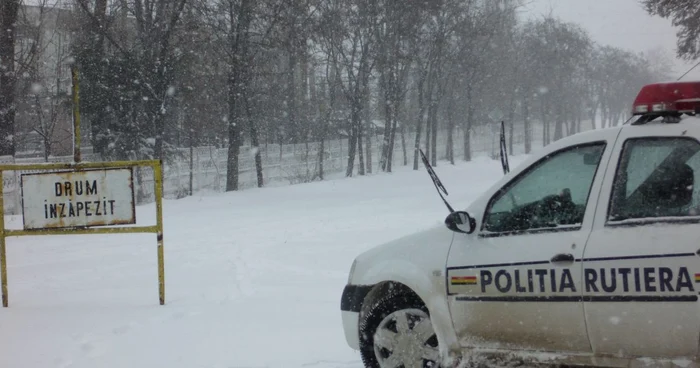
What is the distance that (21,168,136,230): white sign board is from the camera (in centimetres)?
821

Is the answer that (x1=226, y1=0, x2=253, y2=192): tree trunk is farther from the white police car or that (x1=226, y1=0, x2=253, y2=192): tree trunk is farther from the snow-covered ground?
A: the white police car

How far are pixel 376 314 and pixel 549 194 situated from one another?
4.73 feet

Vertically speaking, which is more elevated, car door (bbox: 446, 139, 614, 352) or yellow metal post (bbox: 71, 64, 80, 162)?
yellow metal post (bbox: 71, 64, 80, 162)

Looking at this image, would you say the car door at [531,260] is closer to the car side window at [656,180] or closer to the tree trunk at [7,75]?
the car side window at [656,180]

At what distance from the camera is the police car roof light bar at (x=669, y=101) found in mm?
4129

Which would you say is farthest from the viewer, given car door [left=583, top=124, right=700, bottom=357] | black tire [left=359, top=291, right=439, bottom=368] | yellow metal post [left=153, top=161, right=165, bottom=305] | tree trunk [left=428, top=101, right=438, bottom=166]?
tree trunk [left=428, top=101, right=438, bottom=166]

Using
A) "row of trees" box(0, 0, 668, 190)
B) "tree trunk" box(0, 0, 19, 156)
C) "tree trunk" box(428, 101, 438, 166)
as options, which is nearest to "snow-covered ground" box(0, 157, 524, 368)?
"tree trunk" box(0, 0, 19, 156)

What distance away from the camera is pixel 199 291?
948cm

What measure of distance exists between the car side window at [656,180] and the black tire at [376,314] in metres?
1.51

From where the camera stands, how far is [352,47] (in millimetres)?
38531

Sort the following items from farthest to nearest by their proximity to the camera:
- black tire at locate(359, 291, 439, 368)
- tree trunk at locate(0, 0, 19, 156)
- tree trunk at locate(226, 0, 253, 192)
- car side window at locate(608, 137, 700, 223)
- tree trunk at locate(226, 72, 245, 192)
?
tree trunk at locate(226, 72, 245, 192)
tree trunk at locate(226, 0, 253, 192)
tree trunk at locate(0, 0, 19, 156)
black tire at locate(359, 291, 439, 368)
car side window at locate(608, 137, 700, 223)

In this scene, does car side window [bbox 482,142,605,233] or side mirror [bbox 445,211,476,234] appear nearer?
car side window [bbox 482,142,605,233]

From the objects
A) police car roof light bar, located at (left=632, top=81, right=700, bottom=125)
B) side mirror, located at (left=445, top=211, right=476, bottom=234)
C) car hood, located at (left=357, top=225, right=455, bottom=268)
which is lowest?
car hood, located at (left=357, top=225, right=455, bottom=268)

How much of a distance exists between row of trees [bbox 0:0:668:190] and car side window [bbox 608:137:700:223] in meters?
24.9
